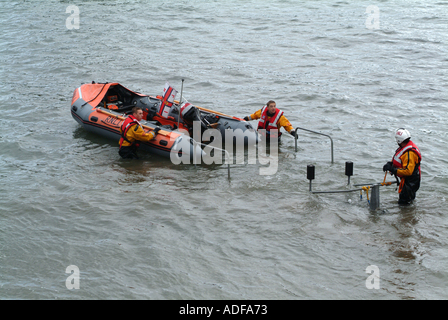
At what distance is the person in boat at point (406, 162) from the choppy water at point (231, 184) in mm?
514

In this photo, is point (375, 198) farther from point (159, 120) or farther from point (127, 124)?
point (159, 120)

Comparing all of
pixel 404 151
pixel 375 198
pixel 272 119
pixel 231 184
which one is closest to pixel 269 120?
pixel 272 119

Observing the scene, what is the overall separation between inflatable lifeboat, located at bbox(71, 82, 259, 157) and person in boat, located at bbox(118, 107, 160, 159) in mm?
225

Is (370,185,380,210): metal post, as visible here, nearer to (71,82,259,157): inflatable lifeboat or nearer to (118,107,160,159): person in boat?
(71,82,259,157): inflatable lifeboat

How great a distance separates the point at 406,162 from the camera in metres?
5.92

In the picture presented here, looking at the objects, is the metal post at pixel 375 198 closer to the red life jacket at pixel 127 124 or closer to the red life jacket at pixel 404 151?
the red life jacket at pixel 404 151

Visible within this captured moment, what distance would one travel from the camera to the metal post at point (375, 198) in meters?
6.27

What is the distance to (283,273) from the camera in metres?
5.28

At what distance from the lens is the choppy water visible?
5254 millimetres

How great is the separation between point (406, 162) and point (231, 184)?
2819 millimetres

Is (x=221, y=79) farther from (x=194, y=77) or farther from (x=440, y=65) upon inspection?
(x=440, y=65)

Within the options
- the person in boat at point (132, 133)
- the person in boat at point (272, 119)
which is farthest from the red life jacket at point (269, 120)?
the person in boat at point (132, 133)
